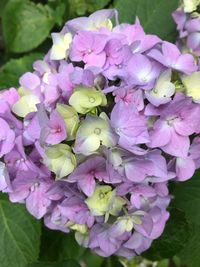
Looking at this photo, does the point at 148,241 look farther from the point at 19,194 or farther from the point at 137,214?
the point at 19,194

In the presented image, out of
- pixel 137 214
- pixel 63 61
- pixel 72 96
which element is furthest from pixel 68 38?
pixel 137 214

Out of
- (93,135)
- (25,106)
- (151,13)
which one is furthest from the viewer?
(151,13)

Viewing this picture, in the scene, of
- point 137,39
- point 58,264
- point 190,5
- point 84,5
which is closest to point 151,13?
point 190,5

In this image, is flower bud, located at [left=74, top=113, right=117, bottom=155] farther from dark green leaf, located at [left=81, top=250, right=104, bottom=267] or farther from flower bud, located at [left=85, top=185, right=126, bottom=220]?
dark green leaf, located at [left=81, top=250, right=104, bottom=267]

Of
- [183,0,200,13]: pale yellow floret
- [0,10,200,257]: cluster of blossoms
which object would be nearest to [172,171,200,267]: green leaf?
[0,10,200,257]: cluster of blossoms

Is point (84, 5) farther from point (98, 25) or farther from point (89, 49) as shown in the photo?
point (89, 49)
